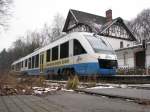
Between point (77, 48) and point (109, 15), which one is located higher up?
point (109, 15)

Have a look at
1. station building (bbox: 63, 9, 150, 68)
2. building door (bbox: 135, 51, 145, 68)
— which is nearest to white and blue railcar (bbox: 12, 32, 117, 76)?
building door (bbox: 135, 51, 145, 68)

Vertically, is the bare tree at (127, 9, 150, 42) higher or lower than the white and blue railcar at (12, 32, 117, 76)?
higher

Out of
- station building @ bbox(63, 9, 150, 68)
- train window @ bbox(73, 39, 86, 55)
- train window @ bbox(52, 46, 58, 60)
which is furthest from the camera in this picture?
station building @ bbox(63, 9, 150, 68)

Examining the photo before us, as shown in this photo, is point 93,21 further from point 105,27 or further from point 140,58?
point 140,58

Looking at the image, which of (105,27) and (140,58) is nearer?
(140,58)

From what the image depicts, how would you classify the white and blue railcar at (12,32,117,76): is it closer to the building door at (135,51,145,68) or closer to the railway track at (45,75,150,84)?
the railway track at (45,75,150,84)

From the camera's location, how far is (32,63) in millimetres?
28109

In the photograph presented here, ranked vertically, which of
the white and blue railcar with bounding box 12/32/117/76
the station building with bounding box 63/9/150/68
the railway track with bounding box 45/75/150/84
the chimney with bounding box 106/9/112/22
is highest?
the chimney with bounding box 106/9/112/22

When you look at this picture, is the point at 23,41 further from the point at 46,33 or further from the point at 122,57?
the point at 122,57

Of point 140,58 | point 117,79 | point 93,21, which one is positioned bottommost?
point 117,79

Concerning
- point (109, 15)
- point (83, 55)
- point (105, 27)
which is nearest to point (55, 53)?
point (83, 55)

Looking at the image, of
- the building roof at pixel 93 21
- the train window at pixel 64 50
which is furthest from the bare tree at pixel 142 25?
the train window at pixel 64 50

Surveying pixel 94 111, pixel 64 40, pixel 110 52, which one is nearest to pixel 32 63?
pixel 64 40

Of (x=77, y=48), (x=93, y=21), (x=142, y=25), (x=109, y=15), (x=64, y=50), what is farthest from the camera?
(x=142, y=25)
